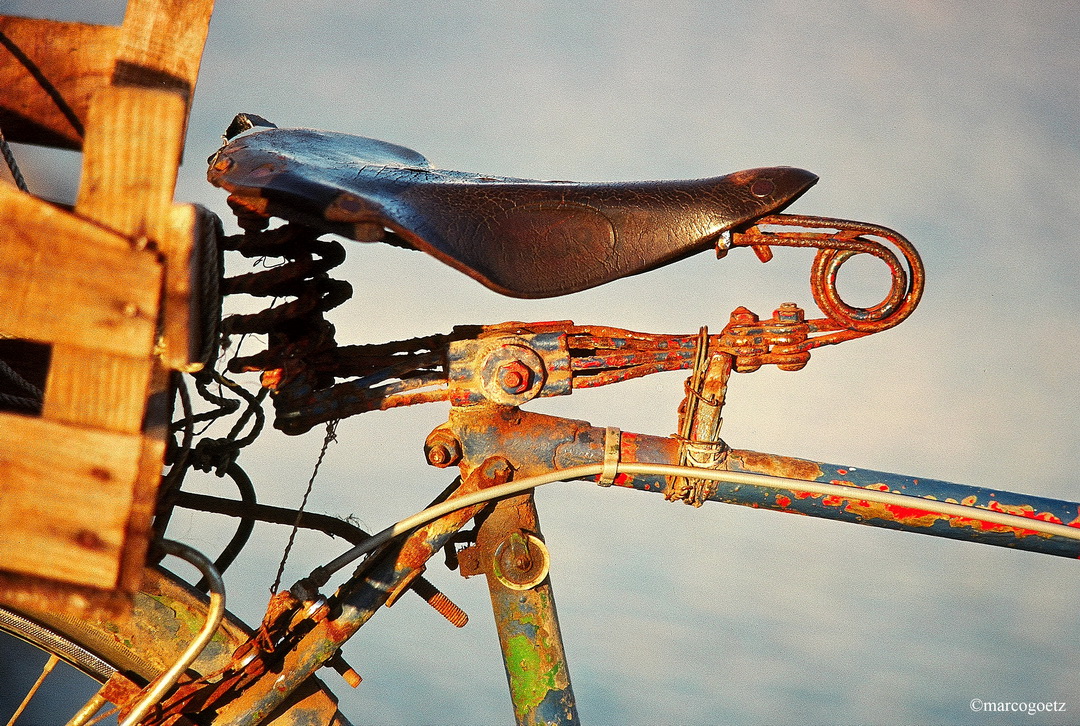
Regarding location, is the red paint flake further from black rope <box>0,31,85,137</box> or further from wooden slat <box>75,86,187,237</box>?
black rope <box>0,31,85,137</box>

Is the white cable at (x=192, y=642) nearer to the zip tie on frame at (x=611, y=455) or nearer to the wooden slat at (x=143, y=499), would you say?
the wooden slat at (x=143, y=499)

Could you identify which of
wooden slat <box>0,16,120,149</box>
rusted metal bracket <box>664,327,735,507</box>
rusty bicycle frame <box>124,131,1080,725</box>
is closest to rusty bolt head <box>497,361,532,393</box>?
rusty bicycle frame <box>124,131,1080,725</box>

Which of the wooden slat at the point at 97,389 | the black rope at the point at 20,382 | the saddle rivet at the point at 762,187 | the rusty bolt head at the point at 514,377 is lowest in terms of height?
the wooden slat at the point at 97,389

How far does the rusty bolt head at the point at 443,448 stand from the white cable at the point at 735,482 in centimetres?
7

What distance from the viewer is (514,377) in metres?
1.43

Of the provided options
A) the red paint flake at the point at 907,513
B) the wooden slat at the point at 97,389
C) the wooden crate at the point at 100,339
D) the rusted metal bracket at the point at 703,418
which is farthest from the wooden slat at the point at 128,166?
the red paint flake at the point at 907,513

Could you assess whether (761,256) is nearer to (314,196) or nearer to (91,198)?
(314,196)

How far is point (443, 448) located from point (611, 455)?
22cm

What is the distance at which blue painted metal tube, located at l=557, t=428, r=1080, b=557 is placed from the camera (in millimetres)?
1435

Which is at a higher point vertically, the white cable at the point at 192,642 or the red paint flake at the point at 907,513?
the red paint flake at the point at 907,513

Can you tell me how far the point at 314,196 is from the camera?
136 centimetres

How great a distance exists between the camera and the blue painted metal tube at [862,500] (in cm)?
143

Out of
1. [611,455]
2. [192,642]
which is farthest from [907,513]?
[192,642]

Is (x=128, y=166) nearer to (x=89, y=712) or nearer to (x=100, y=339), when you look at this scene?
(x=100, y=339)
